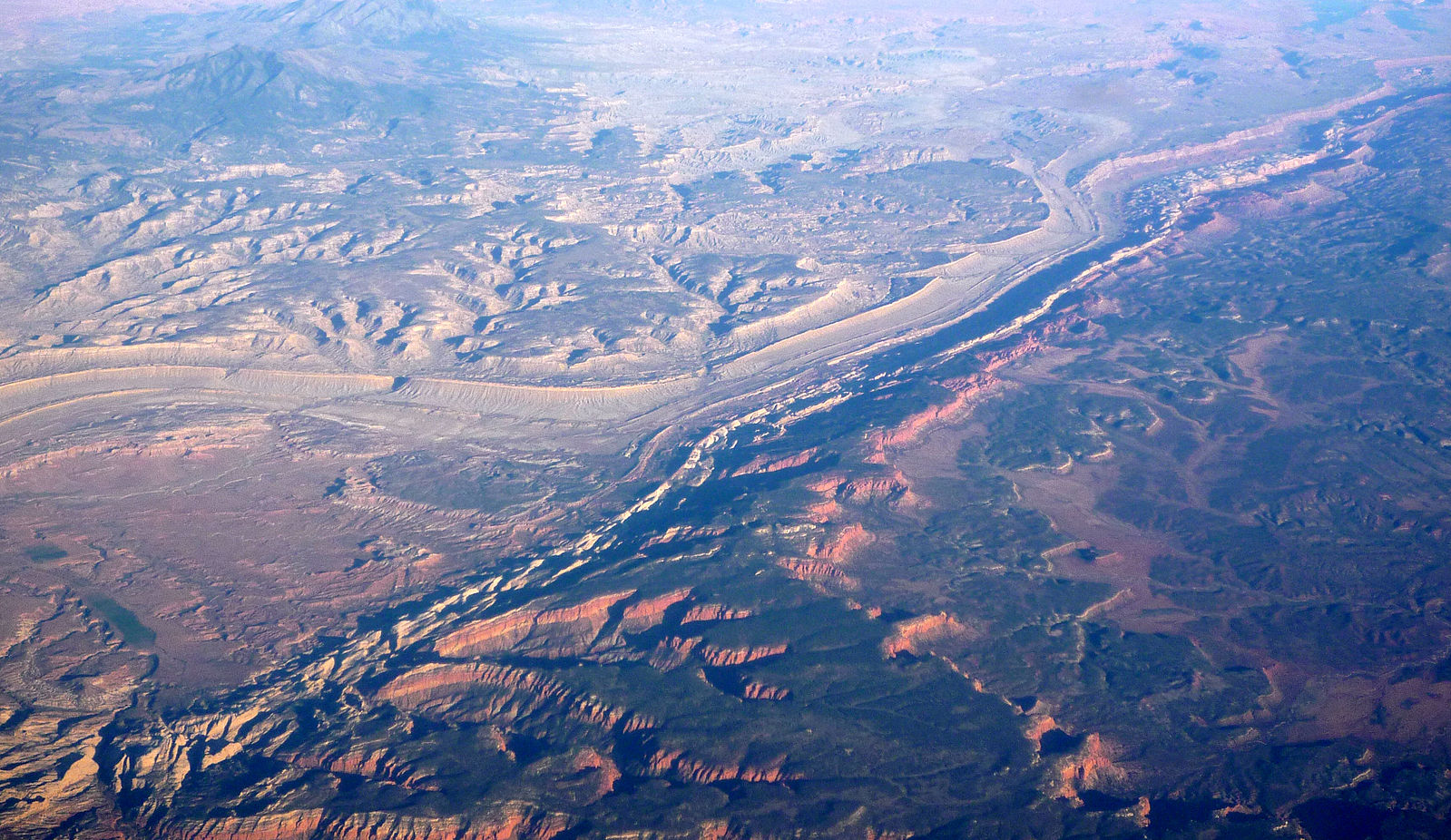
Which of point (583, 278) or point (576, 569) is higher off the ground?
point (583, 278)

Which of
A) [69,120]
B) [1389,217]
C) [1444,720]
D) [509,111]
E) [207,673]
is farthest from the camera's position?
[509,111]

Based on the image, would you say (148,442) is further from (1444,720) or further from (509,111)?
Answer: (509,111)

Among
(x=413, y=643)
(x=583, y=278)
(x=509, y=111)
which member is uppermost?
(x=509, y=111)

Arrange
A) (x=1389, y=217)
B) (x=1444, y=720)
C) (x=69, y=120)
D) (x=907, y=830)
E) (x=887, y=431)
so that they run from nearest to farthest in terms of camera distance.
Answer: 1. (x=907, y=830)
2. (x=1444, y=720)
3. (x=887, y=431)
4. (x=1389, y=217)
5. (x=69, y=120)

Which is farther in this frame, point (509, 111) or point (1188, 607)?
point (509, 111)

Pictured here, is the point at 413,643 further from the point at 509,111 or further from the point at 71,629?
the point at 509,111

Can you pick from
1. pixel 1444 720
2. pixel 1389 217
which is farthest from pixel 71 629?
pixel 1389 217
